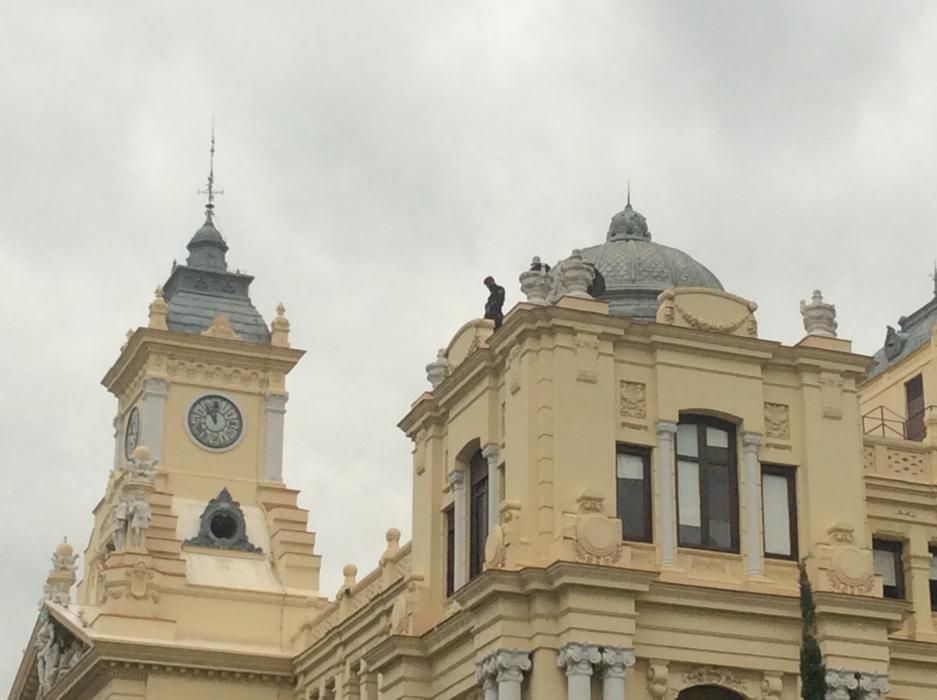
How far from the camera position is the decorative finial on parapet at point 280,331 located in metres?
75.3

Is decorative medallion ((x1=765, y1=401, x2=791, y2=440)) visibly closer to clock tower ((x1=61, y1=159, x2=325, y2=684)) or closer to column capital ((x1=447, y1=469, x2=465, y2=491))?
column capital ((x1=447, y1=469, x2=465, y2=491))

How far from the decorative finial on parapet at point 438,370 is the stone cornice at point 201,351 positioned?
2936cm

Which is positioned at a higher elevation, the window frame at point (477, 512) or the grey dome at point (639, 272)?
the grey dome at point (639, 272)

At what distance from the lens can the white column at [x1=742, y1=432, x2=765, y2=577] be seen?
39.7 meters

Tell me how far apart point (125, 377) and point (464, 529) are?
36180 millimetres

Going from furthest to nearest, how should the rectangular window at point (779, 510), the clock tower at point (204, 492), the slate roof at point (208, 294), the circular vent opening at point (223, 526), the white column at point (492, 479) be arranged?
the slate roof at point (208, 294) → the circular vent opening at point (223, 526) → the clock tower at point (204, 492) → the white column at point (492, 479) → the rectangular window at point (779, 510)

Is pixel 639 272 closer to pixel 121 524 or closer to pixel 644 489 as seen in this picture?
pixel 644 489

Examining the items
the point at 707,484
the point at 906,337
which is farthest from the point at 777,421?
the point at 906,337

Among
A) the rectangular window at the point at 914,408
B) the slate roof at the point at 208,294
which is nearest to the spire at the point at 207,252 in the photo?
the slate roof at the point at 208,294

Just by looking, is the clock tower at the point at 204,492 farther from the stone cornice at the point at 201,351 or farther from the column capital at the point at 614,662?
the column capital at the point at 614,662

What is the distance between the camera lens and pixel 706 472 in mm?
40219

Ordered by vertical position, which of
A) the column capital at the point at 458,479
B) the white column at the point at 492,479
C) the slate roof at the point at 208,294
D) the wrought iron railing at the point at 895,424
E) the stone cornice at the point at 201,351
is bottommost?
the white column at the point at 492,479

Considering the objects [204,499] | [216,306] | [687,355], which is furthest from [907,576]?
[216,306]

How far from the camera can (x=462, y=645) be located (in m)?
40.8
